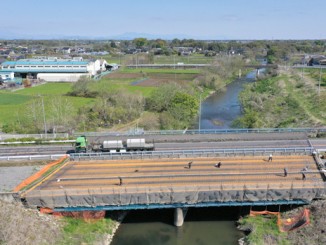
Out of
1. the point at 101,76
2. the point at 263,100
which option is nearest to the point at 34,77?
the point at 101,76

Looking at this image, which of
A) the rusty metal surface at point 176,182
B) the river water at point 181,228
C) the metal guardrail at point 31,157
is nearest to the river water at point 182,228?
the river water at point 181,228

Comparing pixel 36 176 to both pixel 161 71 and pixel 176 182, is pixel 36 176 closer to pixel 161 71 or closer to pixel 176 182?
pixel 176 182

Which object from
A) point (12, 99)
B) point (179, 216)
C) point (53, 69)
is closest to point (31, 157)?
point (179, 216)

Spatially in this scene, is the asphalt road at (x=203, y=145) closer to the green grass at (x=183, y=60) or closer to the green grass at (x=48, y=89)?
the green grass at (x=48, y=89)

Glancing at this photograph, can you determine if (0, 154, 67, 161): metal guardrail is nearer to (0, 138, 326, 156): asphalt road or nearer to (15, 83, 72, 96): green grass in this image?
(0, 138, 326, 156): asphalt road

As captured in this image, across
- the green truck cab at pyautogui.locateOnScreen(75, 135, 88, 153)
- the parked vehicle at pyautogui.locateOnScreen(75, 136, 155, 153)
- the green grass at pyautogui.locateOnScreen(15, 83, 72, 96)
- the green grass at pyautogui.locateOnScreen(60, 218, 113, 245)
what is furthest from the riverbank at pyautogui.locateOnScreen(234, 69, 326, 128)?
the green grass at pyautogui.locateOnScreen(15, 83, 72, 96)

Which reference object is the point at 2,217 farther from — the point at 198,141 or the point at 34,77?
the point at 34,77
